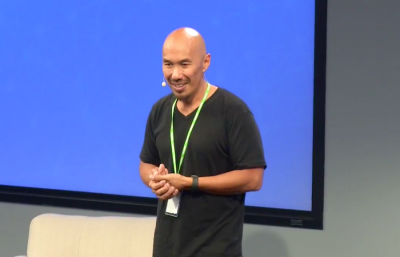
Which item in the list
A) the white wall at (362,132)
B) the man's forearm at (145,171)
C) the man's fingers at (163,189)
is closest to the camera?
the man's fingers at (163,189)

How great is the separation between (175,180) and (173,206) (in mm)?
115

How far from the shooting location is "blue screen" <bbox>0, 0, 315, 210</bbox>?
9.46ft

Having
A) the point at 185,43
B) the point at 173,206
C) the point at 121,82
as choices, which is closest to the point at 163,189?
the point at 173,206

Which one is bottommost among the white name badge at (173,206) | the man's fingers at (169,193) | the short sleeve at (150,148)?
the white name badge at (173,206)

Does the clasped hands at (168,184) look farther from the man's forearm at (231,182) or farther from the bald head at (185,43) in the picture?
the bald head at (185,43)

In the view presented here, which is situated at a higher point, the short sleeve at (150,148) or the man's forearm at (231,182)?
the short sleeve at (150,148)

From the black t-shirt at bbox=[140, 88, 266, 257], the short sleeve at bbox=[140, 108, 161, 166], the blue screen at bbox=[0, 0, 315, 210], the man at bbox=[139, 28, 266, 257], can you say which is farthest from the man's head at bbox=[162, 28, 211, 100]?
the blue screen at bbox=[0, 0, 315, 210]

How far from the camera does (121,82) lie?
323cm

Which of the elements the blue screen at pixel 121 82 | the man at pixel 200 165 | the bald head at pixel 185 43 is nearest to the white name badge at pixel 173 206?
the man at pixel 200 165

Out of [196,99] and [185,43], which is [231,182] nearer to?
[196,99]

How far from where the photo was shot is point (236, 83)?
117 inches

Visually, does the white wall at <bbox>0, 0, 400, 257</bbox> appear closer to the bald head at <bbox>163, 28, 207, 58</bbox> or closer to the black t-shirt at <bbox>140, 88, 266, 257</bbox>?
the black t-shirt at <bbox>140, 88, 266, 257</bbox>

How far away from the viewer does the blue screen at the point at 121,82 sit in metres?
2.88

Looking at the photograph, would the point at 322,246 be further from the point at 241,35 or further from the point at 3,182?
the point at 3,182
